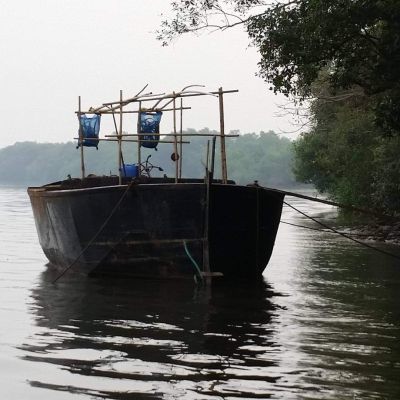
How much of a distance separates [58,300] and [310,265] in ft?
23.5

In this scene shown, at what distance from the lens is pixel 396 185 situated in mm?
24625

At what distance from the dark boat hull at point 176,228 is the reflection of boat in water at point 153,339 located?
44cm

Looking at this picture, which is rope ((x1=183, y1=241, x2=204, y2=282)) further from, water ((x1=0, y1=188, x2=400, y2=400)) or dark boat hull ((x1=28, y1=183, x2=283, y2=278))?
water ((x1=0, y1=188, x2=400, y2=400))

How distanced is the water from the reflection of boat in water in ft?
0.05

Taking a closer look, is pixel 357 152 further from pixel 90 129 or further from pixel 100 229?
pixel 100 229

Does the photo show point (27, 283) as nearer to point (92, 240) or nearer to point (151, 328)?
point (92, 240)

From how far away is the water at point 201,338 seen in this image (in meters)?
7.03

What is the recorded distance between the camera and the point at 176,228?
43.7 feet

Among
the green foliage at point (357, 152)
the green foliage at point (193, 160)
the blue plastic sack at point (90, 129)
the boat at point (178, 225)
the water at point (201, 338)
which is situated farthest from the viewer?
the green foliage at point (193, 160)

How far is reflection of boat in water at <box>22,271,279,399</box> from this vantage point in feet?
23.4

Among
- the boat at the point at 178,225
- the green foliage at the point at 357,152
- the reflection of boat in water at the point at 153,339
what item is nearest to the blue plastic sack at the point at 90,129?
the boat at the point at 178,225

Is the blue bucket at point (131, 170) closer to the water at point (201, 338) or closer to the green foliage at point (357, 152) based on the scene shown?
the water at point (201, 338)

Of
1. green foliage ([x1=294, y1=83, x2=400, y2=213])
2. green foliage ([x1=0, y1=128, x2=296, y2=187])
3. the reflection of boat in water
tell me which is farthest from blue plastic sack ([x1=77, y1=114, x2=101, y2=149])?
green foliage ([x1=0, y1=128, x2=296, y2=187])

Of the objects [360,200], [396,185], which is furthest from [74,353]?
[360,200]
